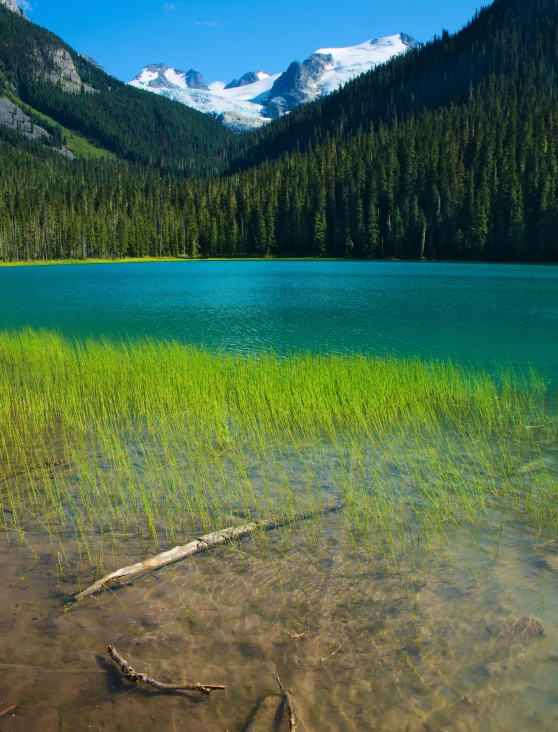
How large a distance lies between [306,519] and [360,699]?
2704 mm

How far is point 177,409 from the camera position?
11125 mm

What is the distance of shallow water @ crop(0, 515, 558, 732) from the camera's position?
3.66m

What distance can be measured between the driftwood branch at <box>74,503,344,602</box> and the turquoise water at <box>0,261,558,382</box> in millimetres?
11152

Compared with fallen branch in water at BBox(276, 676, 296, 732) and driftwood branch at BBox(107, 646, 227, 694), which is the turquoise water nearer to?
fallen branch in water at BBox(276, 676, 296, 732)

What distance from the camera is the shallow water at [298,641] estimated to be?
3656mm

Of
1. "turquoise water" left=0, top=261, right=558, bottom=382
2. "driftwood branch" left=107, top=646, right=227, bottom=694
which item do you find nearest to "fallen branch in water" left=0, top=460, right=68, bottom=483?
"driftwood branch" left=107, top=646, right=227, bottom=694

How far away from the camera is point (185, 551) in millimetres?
5539

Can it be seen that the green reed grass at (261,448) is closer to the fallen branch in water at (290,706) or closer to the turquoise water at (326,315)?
the fallen branch in water at (290,706)

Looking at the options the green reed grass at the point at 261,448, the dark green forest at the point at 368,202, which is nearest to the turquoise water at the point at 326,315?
the green reed grass at the point at 261,448

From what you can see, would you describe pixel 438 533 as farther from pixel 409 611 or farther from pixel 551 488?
pixel 551 488

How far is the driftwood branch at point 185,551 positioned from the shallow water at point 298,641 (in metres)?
0.10

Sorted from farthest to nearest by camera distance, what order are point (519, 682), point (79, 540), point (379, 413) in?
point (379, 413)
point (79, 540)
point (519, 682)

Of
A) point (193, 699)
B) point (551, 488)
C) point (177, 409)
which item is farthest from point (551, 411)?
point (193, 699)

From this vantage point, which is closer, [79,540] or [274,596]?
[274,596]
